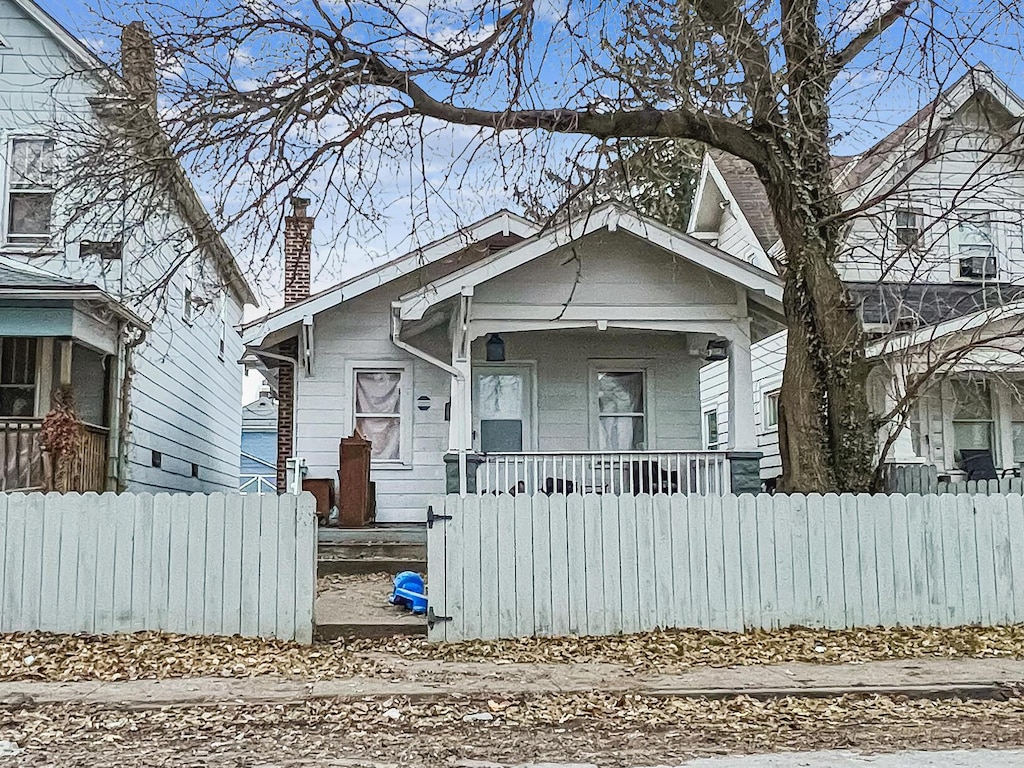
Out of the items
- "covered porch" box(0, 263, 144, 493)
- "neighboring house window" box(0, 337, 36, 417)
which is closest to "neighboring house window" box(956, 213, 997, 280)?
"covered porch" box(0, 263, 144, 493)

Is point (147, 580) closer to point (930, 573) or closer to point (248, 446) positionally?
point (930, 573)

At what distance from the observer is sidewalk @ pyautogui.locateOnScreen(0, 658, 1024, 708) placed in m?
6.92

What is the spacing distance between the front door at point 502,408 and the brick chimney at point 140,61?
6.70m

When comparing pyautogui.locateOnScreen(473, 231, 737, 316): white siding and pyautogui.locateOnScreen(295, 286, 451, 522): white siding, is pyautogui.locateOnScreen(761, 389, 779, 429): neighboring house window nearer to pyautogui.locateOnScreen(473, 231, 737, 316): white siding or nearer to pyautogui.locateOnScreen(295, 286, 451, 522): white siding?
pyautogui.locateOnScreen(473, 231, 737, 316): white siding

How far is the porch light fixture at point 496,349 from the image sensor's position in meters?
14.6

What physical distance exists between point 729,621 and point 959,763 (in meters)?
3.67

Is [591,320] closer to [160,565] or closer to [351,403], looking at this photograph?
[351,403]

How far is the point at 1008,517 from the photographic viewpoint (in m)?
9.45

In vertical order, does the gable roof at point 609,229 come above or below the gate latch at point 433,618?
above

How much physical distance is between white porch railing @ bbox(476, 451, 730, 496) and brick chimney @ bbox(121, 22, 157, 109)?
5762mm

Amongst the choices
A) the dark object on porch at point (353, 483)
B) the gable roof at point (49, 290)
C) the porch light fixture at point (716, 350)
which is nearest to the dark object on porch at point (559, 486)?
the dark object on porch at point (353, 483)

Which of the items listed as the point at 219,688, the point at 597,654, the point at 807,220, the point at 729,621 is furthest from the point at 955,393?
the point at 219,688

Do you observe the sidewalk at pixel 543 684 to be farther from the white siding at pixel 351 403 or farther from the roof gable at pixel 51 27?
the roof gable at pixel 51 27

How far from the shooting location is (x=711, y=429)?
22.2 metres
